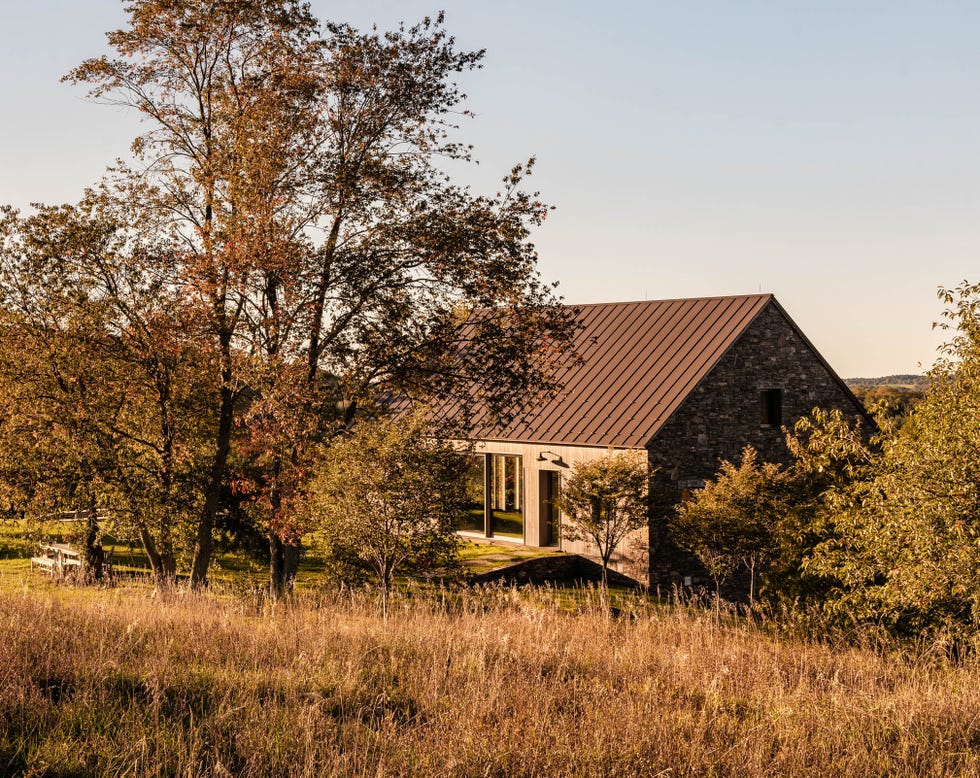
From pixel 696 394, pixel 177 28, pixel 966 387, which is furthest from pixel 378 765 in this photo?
pixel 696 394

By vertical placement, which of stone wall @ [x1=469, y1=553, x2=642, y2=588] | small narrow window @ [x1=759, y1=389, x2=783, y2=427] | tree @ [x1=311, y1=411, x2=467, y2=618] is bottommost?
stone wall @ [x1=469, y1=553, x2=642, y2=588]

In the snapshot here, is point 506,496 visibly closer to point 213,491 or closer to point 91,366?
point 213,491

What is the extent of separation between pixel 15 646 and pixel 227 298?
26.1ft

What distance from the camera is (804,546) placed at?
12.7 meters

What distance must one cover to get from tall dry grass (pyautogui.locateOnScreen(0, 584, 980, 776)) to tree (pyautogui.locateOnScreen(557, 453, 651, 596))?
41.9ft

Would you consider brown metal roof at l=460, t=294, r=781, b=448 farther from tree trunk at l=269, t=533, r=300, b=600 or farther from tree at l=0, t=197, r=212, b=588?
tree at l=0, t=197, r=212, b=588

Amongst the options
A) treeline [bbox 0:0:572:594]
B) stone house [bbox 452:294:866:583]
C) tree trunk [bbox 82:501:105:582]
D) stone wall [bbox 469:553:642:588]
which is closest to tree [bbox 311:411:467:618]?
treeline [bbox 0:0:572:594]

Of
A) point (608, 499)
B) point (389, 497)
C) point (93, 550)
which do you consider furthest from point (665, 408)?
point (93, 550)

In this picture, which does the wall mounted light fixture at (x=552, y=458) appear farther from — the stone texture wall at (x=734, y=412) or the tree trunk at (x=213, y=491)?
the tree trunk at (x=213, y=491)

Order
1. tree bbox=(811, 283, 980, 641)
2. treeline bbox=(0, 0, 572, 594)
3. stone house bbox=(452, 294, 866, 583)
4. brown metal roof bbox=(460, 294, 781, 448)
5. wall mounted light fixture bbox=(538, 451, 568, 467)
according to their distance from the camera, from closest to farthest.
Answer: tree bbox=(811, 283, 980, 641)
treeline bbox=(0, 0, 572, 594)
stone house bbox=(452, 294, 866, 583)
brown metal roof bbox=(460, 294, 781, 448)
wall mounted light fixture bbox=(538, 451, 568, 467)

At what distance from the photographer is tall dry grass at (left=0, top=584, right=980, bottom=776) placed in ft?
15.7

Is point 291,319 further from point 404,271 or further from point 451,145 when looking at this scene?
point 451,145

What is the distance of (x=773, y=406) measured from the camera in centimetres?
2584

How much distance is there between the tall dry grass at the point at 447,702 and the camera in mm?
4773
